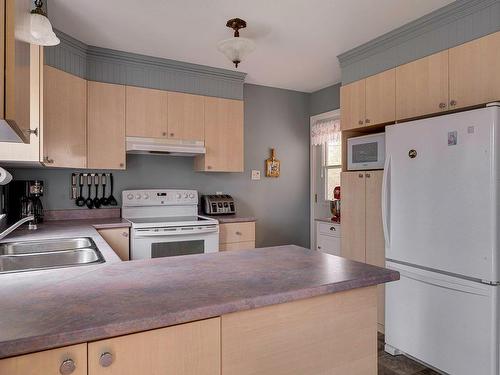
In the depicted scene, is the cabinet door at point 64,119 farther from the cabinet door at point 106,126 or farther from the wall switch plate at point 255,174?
the wall switch plate at point 255,174

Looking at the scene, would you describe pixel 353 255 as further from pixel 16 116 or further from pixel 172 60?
pixel 16 116

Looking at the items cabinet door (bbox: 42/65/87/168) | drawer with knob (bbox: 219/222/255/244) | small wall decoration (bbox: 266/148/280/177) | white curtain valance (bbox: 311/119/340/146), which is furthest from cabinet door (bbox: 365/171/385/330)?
cabinet door (bbox: 42/65/87/168)

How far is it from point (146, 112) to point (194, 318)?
2686mm

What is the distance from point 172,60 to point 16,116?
2.81 meters

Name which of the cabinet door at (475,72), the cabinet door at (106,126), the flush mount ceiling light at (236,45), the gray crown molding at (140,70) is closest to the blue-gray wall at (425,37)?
the cabinet door at (475,72)

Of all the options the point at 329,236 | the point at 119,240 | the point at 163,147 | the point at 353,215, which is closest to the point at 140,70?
the point at 163,147

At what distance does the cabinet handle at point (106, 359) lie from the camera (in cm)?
83

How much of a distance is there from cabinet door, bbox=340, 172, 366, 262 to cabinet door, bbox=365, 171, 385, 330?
2.3 inches

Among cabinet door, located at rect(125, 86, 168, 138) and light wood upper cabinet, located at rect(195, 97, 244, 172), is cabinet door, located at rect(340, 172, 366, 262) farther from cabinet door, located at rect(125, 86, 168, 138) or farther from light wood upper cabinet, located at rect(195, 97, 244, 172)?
cabinet door, located at rect(125, 86, 168, 138)

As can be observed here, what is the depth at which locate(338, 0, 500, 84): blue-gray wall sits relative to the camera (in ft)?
7.05

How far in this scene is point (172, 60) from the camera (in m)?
3.36

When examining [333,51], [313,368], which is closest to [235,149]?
[333,51]

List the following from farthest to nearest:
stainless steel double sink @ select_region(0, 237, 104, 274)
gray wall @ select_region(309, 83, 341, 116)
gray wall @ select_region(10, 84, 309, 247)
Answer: gray wall @ select_region(309, 83, 341, 116)
gray wall @ select_region(10, 84, 309, 247)
stainless steel double sink @ select_region(0, 237, 104, 274)

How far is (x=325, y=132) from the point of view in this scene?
13.9ft
